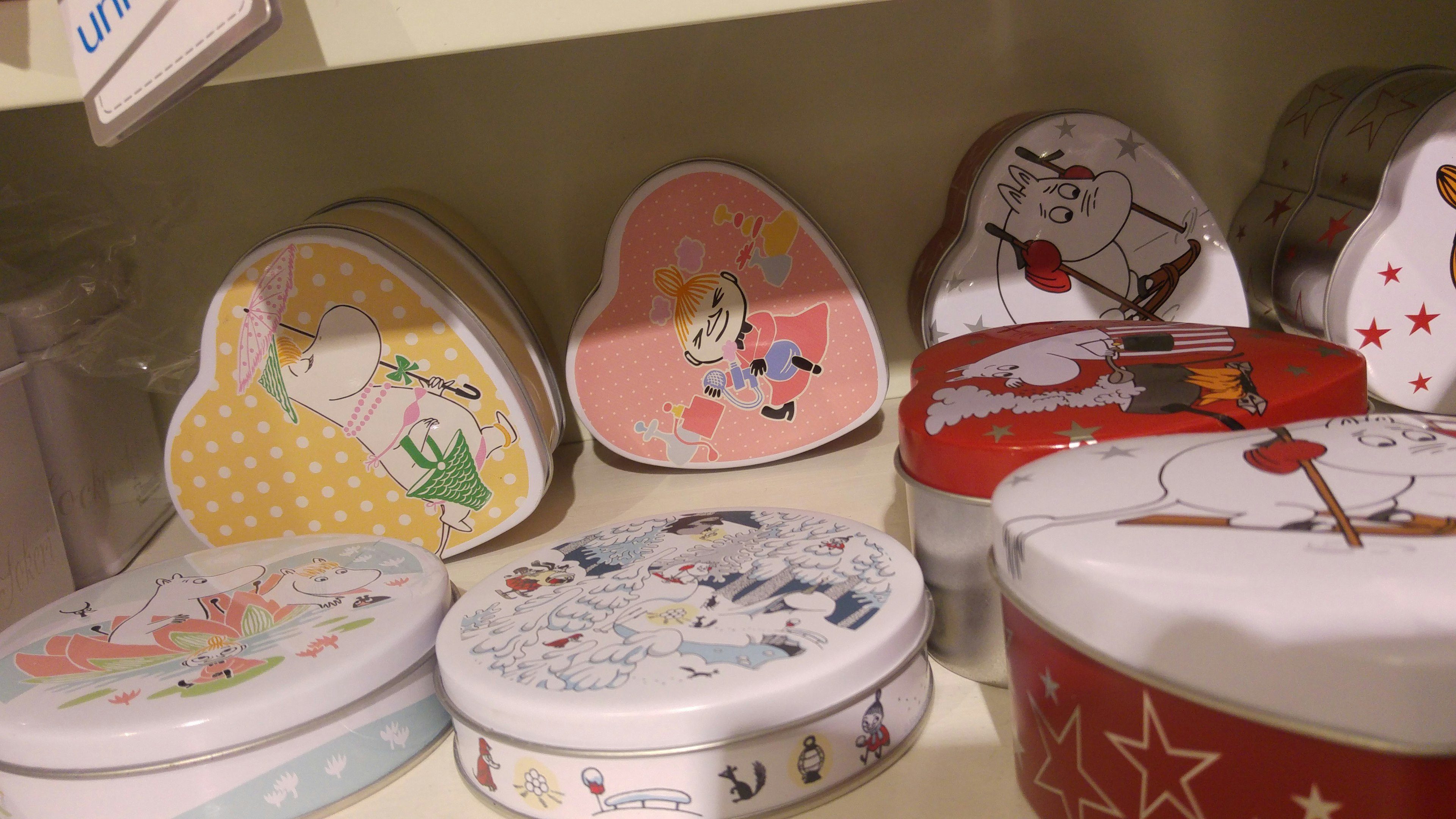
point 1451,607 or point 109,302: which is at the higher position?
point 109,302

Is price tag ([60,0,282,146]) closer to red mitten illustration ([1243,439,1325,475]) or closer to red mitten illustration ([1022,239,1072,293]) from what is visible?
red mitten illustration ([1243,439,1325,475])

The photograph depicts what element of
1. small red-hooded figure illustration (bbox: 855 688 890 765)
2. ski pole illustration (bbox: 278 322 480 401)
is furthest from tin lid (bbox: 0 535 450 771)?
small red-hooded figure illustration (bbox: 855 688 890 765)

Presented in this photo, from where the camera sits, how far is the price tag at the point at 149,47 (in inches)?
15.6

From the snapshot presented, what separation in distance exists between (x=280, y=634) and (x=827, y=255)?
458mm

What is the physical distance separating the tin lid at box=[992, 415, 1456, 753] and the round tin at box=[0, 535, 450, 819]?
0.30 meters

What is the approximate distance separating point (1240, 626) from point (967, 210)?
531mm

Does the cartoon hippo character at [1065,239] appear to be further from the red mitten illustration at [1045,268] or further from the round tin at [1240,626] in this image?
the round tin at [1240,626]

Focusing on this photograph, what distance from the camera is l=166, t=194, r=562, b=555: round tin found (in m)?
0.66

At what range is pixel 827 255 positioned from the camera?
769 millimetres

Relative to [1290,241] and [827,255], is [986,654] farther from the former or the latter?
[1290,241]

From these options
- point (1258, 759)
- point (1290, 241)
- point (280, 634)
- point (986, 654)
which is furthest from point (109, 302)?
point (1290, 241)

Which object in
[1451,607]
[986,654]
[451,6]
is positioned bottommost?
[986,654]

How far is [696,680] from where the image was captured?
42 cm

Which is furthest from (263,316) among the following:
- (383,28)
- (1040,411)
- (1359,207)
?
(1359,207)
